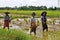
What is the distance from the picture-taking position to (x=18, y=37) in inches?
319

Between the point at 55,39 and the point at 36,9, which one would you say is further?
the point at 36,9

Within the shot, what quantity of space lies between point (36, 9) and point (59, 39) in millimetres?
26219

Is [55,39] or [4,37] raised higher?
[4,37]

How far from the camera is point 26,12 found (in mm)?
37844

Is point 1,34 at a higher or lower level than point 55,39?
higher

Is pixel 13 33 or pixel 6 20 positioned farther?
pixel 6 20

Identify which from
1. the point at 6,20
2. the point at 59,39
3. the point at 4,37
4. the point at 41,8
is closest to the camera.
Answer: the point at 4,37

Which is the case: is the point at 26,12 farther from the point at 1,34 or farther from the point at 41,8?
the point at 1,34

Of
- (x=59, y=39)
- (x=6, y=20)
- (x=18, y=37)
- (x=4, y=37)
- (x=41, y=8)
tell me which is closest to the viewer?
(x=4, y=37)

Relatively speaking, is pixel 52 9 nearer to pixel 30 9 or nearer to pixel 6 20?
pixel 30 9

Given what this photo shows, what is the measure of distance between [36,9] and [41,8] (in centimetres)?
128

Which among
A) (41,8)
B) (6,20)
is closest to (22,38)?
(6,20)

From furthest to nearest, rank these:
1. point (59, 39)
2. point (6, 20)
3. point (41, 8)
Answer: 1. point (41, 8)
2. point (6, 20)
3. point (59, 39)

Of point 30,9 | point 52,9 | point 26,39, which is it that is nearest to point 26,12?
point 30,9
